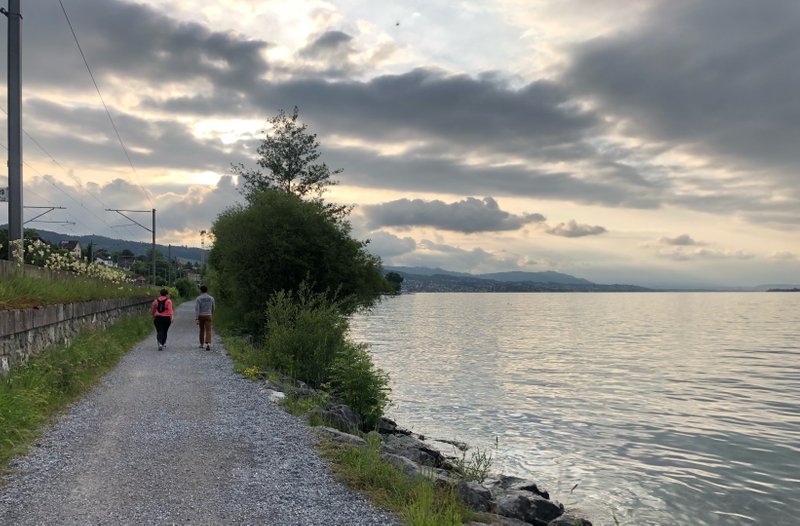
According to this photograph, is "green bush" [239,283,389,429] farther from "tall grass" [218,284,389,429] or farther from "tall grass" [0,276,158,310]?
"tall grass" [0,276,158,310]

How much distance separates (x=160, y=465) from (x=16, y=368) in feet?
16.3

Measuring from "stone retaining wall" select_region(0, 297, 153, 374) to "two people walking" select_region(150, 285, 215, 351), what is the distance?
198 centimetres

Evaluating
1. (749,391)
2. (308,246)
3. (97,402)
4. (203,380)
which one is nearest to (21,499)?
(97,402)

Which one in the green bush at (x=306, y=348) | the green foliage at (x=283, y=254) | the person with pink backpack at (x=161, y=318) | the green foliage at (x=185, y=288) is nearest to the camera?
the green bush at (x=306, y=348)

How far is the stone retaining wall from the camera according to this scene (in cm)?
991

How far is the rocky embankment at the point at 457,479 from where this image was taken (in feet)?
25.6

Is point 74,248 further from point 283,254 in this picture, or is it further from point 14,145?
point 14,145

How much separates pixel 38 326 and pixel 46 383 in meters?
1.97

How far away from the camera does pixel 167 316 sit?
2053cm

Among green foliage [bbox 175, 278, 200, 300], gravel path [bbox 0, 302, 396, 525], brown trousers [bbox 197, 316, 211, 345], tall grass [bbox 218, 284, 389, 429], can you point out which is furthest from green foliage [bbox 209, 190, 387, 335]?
green foliage [bbox 175, 278, 200, 300]

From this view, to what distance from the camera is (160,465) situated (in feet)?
23.3

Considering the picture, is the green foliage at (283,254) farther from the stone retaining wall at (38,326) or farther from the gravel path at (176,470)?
A: the gravel path at (176,470)

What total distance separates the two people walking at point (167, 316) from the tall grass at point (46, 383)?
214 centimetres

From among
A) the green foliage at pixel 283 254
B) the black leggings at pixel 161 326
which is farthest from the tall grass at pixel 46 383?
the green foliage at pixel 283 254
